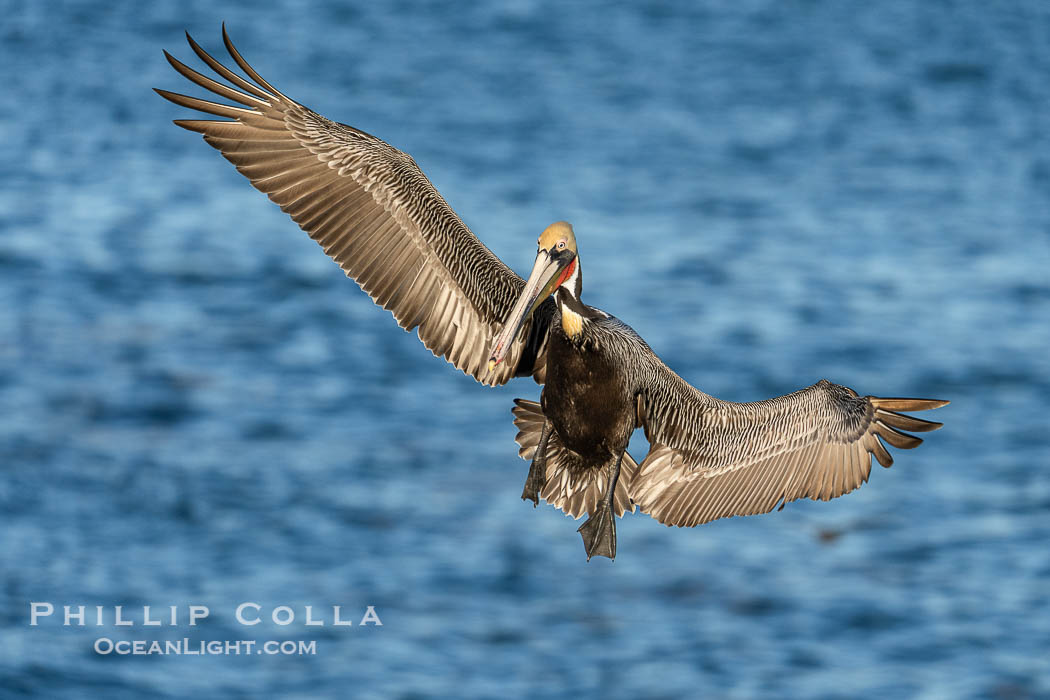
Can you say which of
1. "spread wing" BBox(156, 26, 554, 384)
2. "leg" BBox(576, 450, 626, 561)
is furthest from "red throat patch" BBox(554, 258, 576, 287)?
"leg" BBox(576, 450, 626, 561)

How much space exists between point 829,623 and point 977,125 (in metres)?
16.9

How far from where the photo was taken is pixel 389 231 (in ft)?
30.9

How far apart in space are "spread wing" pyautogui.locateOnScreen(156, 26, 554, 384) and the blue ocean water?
13900mm

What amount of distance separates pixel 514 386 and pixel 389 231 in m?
18.7

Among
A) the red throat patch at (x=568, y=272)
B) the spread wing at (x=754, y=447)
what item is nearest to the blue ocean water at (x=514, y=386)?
the spread wing at (x=754, y=447)

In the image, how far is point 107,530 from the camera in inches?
1224

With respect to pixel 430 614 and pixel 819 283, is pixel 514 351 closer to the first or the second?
pixel 430 614

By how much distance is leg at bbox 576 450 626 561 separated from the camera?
904cm

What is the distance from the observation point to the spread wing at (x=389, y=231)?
9.34 metres

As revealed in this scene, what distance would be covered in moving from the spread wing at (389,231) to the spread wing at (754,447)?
90 cm

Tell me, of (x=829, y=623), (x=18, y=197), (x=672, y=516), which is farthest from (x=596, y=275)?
(x=672, y=516)

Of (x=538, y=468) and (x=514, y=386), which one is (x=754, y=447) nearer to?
(x=538, y=468)

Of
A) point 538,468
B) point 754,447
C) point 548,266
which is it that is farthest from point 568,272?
point 754,447

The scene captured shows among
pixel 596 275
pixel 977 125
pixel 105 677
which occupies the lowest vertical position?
pixel 105 677
